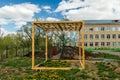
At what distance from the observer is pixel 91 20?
228 feet

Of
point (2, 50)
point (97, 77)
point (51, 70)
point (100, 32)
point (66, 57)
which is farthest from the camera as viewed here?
point (100, 32)

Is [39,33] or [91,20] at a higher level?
[91,20]

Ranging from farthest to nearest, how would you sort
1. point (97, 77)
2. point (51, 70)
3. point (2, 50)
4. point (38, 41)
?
point (38, 41) < point (2, 50) < point (51, 70) < point (97, 77)

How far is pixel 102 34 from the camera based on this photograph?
6775 centimetres

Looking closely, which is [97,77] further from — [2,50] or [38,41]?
[38,41]

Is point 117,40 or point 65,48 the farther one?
point 117,40

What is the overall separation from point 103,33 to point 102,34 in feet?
1.35

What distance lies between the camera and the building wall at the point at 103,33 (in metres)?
67.3

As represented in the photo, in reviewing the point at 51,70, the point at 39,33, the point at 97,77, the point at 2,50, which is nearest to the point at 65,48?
the point at 2,50

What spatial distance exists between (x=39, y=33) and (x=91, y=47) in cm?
3568

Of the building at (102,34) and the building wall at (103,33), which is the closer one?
the building at (102,34)

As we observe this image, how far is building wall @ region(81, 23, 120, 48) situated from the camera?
67.3 metres

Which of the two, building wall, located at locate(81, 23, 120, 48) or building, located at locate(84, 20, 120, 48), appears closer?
building, located at locate(84, 20, 120, 48)

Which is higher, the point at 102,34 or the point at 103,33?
the point at 103,33
